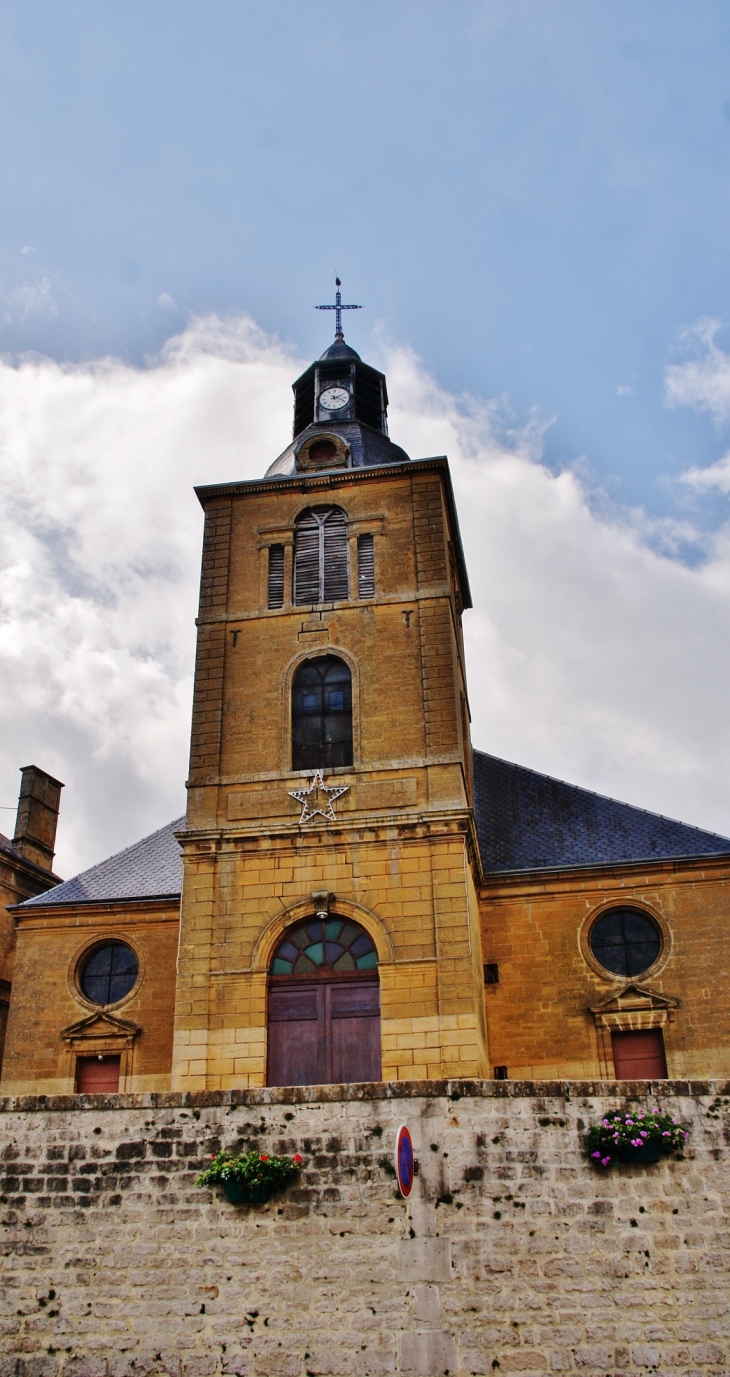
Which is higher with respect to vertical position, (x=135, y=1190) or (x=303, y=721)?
(x=303, y=721)

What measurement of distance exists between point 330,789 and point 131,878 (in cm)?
615

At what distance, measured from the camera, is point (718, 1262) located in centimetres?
956

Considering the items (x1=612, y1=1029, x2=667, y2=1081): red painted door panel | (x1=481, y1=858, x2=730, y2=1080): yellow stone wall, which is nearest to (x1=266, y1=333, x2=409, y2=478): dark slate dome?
(x1=481, y1=858, x2=730, y2=1080): yellow stone wall

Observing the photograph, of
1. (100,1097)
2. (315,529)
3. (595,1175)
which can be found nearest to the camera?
(595,1175)

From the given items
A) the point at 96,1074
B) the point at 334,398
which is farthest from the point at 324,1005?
the point at 334,398

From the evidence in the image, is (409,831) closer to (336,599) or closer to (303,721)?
(303,721)

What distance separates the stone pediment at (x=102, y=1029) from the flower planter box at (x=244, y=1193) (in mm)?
10125

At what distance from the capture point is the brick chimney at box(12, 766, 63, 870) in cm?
2583

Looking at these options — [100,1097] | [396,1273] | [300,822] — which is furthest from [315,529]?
[396,1273]

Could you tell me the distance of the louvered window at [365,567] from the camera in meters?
20.1

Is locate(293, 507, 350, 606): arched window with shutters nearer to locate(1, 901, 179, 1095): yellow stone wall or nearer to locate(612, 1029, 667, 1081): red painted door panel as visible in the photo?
locate(1, 901, 179, 1095): yellow stone wall

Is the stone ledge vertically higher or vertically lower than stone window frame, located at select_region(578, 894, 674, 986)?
lower

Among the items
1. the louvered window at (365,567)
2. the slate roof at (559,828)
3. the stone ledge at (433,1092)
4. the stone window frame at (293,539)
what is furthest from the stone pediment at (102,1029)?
the stone ledge at (433,1092)

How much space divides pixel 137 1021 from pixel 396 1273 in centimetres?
1113
